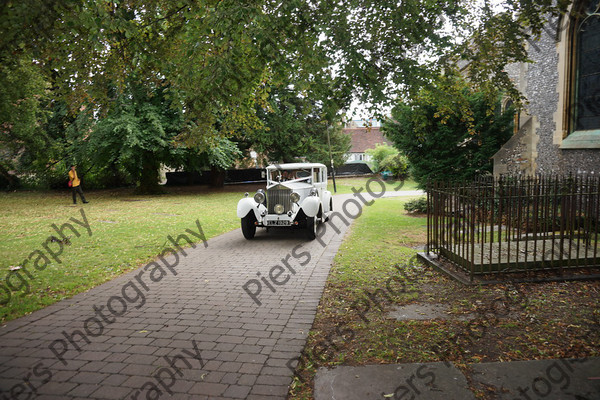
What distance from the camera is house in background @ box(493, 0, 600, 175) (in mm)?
10211

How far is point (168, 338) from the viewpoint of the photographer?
4141 mm

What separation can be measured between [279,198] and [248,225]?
42.5 inches

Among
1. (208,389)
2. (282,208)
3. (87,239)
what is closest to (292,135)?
(282,208)

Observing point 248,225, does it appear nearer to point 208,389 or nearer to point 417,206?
point 208,389

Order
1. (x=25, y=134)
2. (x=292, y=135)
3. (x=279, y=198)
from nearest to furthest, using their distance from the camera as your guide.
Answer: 1. (x=279, y=198)
2. (x=25, y=134)
3. (x=292, y=135)

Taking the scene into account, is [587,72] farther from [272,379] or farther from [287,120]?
[287,120]

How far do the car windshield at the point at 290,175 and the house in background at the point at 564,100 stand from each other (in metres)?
6.43

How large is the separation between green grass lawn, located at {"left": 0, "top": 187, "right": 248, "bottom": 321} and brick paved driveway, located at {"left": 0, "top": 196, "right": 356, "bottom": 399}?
51 centimetres

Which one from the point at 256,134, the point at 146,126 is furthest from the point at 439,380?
the point at 256,134

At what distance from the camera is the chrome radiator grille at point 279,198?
31.8 ft

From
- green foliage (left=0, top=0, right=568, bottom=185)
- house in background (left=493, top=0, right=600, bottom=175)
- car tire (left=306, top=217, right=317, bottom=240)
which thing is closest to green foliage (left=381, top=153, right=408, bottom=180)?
house in background (left=493, top=0, right=600, bottom=175)

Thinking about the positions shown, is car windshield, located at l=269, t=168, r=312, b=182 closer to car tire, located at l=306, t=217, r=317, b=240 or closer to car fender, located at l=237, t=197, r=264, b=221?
car fender, located at l=237, t=197, r=264, b=221

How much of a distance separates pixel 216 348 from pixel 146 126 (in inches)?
740

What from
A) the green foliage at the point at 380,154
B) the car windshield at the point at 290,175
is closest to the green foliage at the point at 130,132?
the car windshield at the point at 290,175
